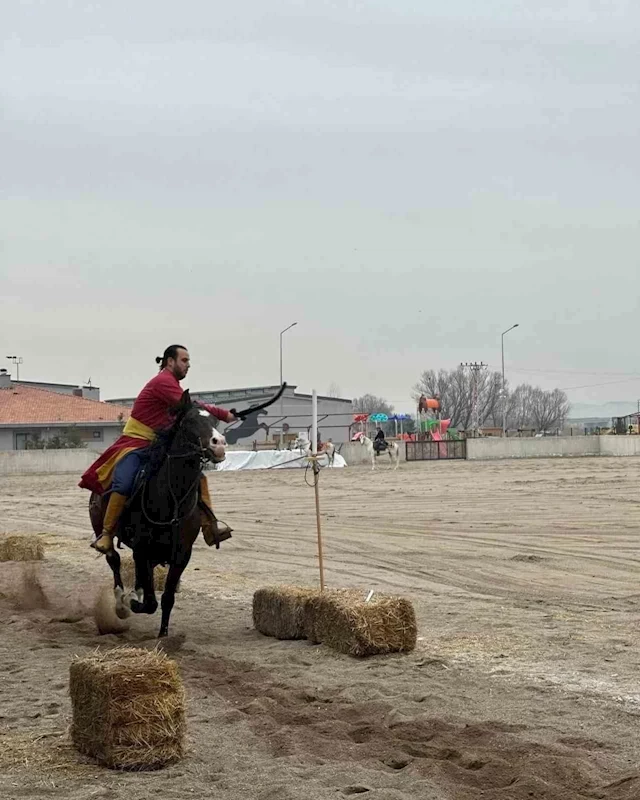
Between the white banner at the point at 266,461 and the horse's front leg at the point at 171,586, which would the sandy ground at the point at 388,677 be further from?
the white banner at the point at 266,461

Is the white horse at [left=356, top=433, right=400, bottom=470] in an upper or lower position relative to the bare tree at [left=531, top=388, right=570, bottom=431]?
lower

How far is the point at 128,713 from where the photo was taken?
22.6ft

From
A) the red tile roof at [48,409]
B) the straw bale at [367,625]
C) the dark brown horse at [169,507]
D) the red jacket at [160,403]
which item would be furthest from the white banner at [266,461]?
the straw bale at [367,625]

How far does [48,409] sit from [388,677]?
249 ft

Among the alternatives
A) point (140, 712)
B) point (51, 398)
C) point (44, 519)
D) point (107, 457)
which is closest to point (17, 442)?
point (51, 398)

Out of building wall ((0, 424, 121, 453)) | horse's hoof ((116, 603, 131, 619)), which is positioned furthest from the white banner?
horse's hoof ((116, 603, 131, 619))

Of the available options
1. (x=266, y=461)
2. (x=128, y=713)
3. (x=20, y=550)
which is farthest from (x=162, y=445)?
(x=266, y=461)

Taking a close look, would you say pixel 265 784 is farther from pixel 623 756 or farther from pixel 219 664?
pixel 219 664

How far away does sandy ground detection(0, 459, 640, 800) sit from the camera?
642cm

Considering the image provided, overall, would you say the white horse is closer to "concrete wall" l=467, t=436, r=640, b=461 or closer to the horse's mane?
"concrete wall" l=467, t=436, r=640, b=461

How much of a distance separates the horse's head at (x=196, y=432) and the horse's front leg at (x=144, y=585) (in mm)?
1329

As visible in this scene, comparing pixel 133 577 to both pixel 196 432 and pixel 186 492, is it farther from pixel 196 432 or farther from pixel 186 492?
pixel 196 432

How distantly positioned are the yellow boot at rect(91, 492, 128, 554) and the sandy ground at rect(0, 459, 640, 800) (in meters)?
0.99

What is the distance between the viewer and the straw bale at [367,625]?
32.9ft
